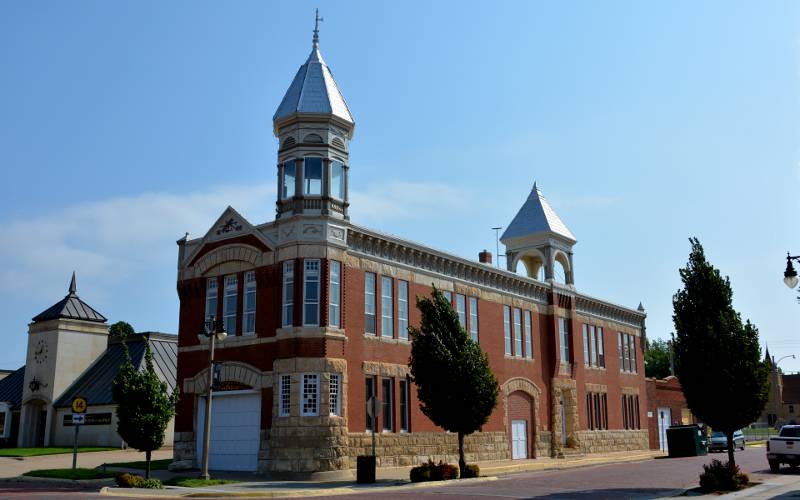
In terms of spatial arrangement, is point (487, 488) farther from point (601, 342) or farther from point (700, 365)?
point (601, 342)

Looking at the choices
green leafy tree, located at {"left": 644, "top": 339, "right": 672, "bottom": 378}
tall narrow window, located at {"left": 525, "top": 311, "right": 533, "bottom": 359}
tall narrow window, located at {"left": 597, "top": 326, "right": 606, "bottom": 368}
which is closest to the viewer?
tall narrow window, located at {"left": 525, "top": 311, "right": 533, "bottom": 359}

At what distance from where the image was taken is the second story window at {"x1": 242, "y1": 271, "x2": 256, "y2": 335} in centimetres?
3114

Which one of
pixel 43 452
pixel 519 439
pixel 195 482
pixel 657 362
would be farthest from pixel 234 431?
pixel 657 362

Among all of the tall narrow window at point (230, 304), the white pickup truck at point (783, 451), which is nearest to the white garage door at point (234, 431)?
the tall narrow window at point (230, 304)

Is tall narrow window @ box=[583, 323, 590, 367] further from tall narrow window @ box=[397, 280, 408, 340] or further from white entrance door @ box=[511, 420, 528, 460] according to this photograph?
tall narrow window @ box=[397, 280, 408, 340]

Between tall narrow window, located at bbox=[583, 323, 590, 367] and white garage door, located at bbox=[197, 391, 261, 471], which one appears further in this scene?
tall narrow window, located at bbox=[583, 323, 590, 367]

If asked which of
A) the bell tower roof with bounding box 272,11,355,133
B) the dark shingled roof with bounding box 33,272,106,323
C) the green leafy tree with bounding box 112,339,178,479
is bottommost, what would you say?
the green leafy tree with bounding box 112,339,178,479

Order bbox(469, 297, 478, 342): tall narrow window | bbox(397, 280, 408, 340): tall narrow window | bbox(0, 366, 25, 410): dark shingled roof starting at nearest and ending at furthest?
bbox(397, 280, 408, 340): tall narrow window, bbox(469, 297, 478, 342): tall narrow window, bbox(0, 366, 25, 410): dark shingled roof

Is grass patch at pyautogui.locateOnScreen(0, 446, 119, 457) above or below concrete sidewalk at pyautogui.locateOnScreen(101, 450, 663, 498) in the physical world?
above

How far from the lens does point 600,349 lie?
4881 centimetres

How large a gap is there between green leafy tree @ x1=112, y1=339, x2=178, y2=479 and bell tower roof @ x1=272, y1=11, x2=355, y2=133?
1151cm

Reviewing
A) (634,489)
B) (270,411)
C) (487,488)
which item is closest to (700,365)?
Result: (634,489)

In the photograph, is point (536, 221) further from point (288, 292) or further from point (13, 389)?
point (13, 389)

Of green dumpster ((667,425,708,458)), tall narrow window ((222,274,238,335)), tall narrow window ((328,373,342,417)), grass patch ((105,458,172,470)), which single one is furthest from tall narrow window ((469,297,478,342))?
green dumpster ((667,425,708,458))
